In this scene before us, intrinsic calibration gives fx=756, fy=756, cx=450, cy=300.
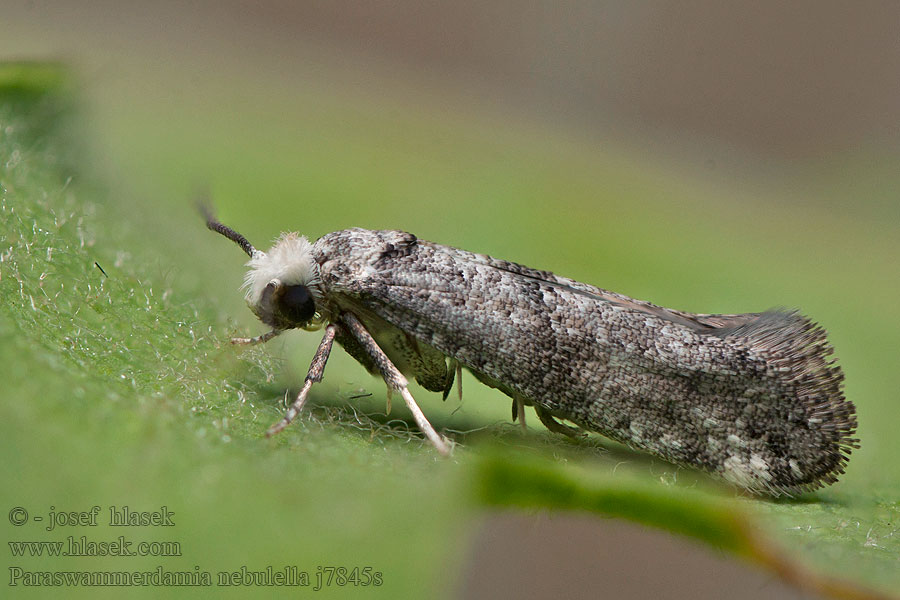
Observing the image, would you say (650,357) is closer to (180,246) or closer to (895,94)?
(180,246)

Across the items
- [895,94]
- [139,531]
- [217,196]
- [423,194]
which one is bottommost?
[139,531]

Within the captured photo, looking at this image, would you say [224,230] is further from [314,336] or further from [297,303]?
[314,336]

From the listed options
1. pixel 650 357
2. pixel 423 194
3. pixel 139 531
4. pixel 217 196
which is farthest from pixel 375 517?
pixel 423 194

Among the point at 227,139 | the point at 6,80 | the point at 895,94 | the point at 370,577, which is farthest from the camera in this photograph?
the point at 895,94

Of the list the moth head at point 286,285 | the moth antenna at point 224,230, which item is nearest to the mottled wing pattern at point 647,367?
the moth head at point 286,285

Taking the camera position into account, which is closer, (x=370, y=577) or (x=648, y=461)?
(x=370, y=577)

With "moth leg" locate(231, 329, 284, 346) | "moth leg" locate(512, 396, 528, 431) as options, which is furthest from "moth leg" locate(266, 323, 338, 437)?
"moth leg" locate(512, 396, 528, 431)

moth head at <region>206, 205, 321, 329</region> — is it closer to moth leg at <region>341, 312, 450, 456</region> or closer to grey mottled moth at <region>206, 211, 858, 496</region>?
grey mottled moth at <region>206, 211, 858, 496</region>
